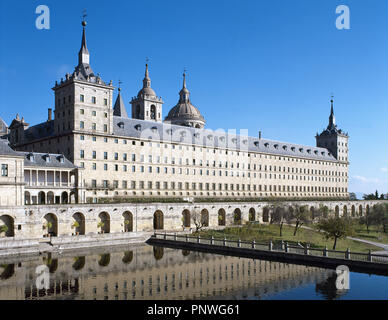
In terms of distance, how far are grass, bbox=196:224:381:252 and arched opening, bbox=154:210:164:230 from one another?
20.8ft

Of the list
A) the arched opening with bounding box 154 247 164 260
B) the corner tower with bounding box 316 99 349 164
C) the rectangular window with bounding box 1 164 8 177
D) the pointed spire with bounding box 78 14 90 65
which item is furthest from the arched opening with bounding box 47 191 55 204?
the corner tower with bounding box 316 99 349 164

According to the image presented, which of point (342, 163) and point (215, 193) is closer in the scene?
point (215, 193)

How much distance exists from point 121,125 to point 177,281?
140 ft

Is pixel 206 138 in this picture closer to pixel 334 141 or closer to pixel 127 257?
pixel 127 257

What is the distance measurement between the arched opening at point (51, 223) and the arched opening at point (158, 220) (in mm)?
16715

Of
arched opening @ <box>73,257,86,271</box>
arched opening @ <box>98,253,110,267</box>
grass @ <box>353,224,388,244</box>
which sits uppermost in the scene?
arched opening @ <box>73,257,86,271</box>

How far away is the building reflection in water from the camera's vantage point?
99.1ft

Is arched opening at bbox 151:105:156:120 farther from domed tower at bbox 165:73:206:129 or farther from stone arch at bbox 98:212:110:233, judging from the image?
stone arch at bbox 98:212:110:233

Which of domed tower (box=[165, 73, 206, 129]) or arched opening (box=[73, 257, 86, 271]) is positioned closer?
arched opening (box=[73, 257, 86, 271])

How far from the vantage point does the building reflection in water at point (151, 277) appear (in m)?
30.2

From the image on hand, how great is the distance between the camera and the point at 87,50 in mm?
70250

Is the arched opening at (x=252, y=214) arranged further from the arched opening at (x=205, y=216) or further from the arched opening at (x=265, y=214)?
the arched opening at (x=205, y=216)
